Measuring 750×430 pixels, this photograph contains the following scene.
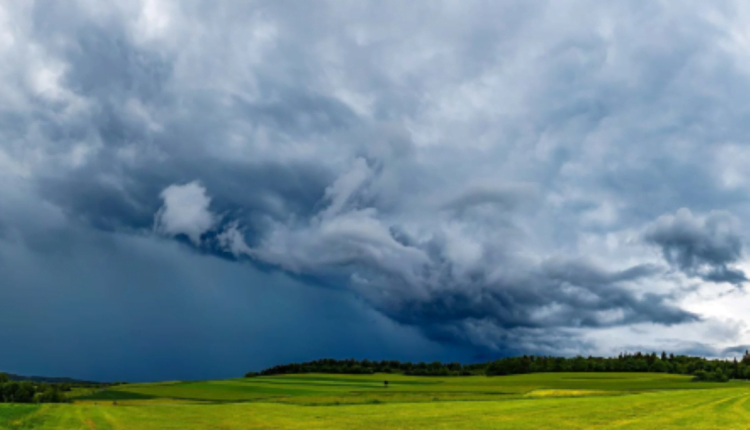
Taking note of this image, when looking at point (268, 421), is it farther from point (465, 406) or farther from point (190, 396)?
point (190, 396)

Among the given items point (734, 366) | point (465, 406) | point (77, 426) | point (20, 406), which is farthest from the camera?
point (734, 366)

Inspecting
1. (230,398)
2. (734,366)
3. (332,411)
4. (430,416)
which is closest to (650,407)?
(430,416)

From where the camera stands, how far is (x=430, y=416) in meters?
51.9

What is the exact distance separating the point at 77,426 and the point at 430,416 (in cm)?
2943

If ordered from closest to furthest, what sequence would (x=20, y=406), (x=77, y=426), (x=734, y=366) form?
(x=77, y=426)
(x=20, y=406)
(x=734, y=366)

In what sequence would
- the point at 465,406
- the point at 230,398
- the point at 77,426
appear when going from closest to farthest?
the point at 77,426, the point at 465,406, the point at 230,398

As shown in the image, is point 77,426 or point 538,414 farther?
point 538,414

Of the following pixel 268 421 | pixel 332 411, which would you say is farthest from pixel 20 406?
pixel 332 411

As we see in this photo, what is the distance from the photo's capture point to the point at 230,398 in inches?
4375

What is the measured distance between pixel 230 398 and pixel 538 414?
245 feet

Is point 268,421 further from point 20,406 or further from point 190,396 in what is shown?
point 190,396

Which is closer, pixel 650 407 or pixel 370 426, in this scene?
pixel 370 426

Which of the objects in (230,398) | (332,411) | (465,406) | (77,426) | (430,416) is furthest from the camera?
(230,398)

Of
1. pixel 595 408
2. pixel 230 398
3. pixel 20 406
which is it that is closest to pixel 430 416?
pixel 595 408
